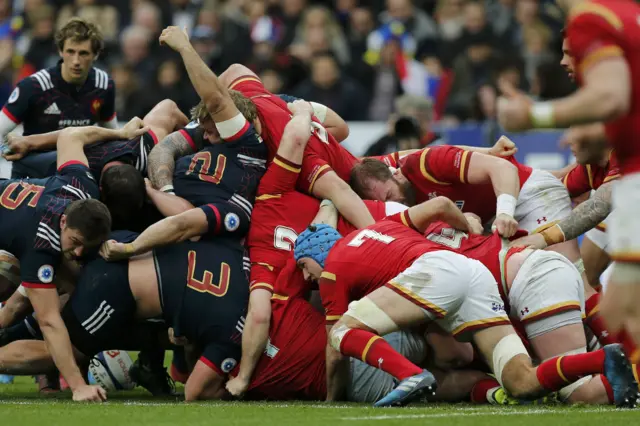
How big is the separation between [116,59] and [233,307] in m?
11.2

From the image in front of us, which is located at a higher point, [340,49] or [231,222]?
[231,222]

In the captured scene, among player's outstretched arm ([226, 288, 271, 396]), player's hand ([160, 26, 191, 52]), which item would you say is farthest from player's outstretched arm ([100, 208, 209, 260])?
player's hand ([160, 26, 191, 52])

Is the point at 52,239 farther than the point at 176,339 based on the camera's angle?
No


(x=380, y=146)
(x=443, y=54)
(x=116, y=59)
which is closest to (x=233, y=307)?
(x=380, y=146)

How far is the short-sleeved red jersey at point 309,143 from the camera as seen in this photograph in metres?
8.15

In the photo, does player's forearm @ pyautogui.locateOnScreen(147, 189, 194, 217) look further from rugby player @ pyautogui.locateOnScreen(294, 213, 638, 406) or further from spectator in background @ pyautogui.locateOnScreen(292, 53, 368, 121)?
spectator in background @ pyautogui.locateOnScreen(292, 53, 368, 121)

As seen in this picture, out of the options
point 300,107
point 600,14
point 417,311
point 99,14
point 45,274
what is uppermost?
point 600,14

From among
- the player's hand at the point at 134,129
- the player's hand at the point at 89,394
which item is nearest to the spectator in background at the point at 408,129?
the player's hand at the point at 134,129

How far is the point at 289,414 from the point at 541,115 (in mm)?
2341

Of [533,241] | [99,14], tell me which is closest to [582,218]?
[533,241]

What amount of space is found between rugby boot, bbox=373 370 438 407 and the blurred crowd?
7856mm

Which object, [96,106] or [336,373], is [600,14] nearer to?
[336,373]

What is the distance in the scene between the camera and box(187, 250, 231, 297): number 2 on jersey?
741cm

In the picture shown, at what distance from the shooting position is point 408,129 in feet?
40.5
